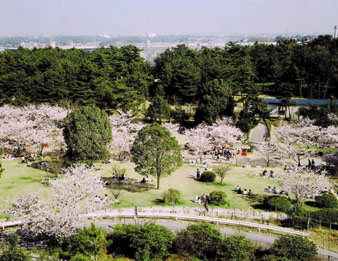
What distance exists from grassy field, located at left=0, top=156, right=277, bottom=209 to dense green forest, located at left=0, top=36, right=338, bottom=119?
11.8 m

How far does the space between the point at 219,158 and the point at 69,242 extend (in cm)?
1839

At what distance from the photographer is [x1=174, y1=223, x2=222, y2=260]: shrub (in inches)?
590

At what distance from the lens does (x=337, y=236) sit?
17109 mm

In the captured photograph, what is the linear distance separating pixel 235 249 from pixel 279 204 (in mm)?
6697

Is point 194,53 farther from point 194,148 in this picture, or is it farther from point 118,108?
point 194,148

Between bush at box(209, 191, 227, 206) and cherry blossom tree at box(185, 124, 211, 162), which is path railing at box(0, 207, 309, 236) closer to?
bush at box(209, 191, 227, 206)

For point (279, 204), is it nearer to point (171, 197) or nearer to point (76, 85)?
point (171, 197)

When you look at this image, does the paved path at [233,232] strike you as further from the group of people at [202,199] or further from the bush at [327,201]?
the bush at [327,201]

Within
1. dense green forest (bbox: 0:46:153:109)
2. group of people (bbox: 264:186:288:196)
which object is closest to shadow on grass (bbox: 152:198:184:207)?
group of people (bbox: 264:186:288:196)

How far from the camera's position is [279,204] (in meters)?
19.7

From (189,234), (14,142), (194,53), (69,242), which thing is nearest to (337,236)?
(189,234)

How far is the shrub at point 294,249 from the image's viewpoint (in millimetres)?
14039

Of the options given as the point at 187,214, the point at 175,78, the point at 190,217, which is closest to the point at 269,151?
the point at 187,214

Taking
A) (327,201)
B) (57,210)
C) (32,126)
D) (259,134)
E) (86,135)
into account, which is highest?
(86,135)
